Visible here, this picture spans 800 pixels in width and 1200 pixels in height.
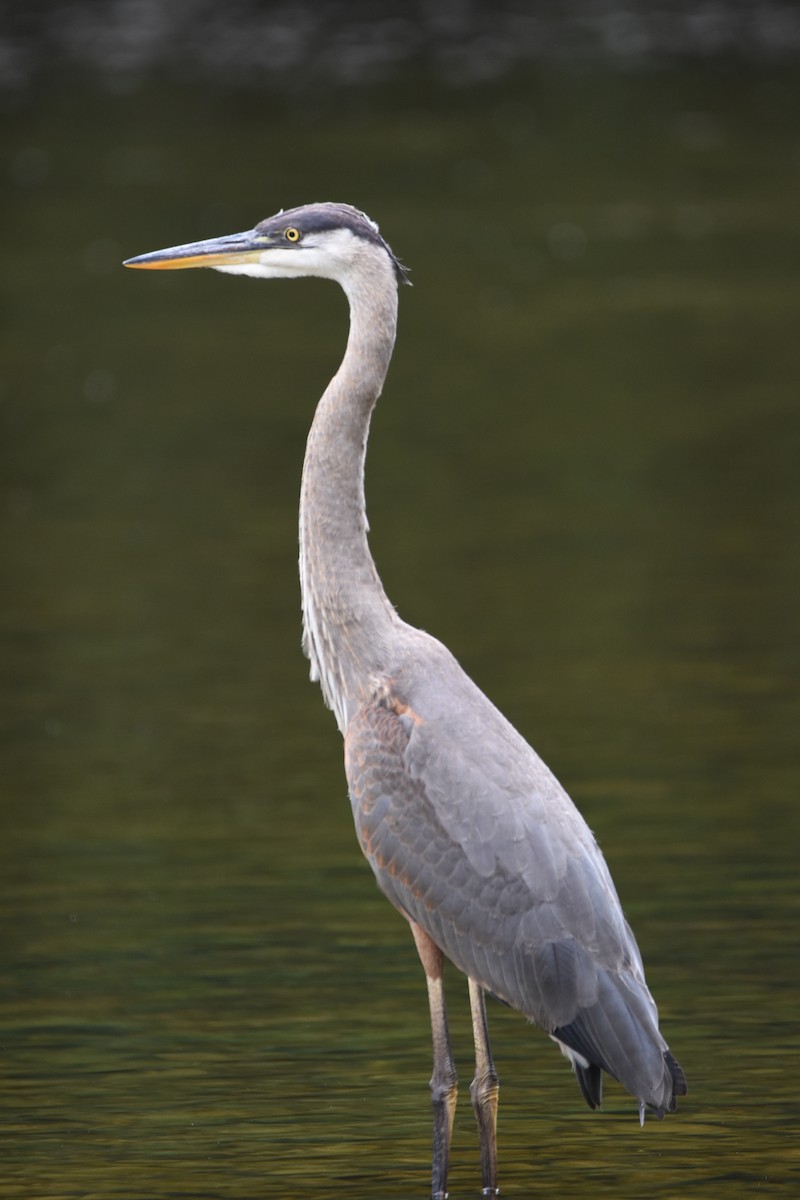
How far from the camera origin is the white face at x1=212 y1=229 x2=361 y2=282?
252 inches

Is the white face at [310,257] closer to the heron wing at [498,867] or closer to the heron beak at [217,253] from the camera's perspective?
the heron beak at [217,253]

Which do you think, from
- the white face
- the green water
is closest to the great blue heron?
the white face

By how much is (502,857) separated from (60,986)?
7.83 feet

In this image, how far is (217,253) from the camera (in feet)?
21.4

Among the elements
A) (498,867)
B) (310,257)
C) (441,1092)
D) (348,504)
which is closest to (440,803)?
(498,867)

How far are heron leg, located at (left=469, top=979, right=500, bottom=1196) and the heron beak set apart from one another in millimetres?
1974

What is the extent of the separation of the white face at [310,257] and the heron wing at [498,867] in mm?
1067

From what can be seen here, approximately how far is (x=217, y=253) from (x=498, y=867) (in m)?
1.79

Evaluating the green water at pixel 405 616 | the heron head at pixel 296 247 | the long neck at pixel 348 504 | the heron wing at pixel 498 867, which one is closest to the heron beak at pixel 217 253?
the heron head at pixel 296 247

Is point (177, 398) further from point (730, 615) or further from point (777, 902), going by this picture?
point (777, 902)

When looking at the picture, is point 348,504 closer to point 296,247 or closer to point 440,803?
point 296,247

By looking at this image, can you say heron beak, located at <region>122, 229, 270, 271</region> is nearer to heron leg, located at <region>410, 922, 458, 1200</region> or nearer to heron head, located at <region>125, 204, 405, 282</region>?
heron head, located at <region>125, 204, 405, 282</region>

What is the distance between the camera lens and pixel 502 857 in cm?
600

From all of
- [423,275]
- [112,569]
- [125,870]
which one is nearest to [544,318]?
[423,275]
